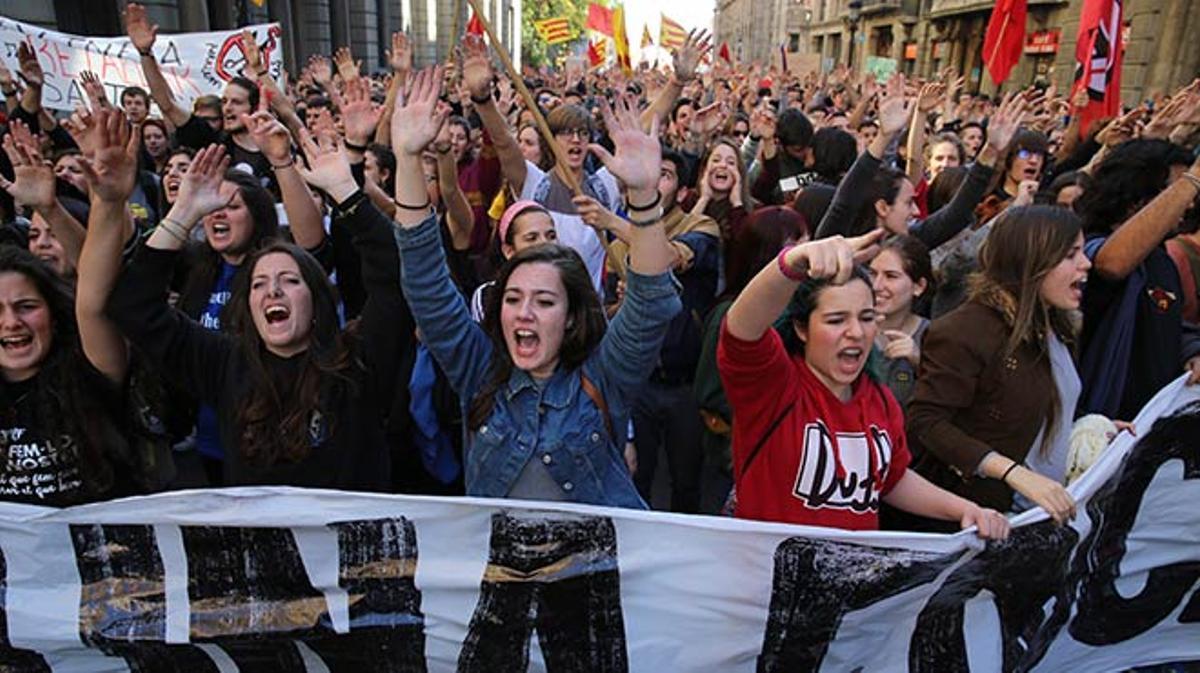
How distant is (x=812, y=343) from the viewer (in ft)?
7.18

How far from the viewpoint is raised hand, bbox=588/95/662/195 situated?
7.25ft

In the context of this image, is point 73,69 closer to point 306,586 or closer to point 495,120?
point 495,120

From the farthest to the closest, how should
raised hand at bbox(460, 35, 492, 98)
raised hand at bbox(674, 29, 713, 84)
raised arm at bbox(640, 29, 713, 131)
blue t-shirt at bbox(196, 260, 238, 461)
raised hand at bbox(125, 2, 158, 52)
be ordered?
1. raised hand at bbox(125, 2, 158, 52)
2. raised hand at bbox(674, 29, 713, 84)
3. raised arm at bbox(640, 29, 713, 131)
4. raised hand at bbox(460, 35, 492, 98)
5. blue t-shirt at bbox(196, 260, 238, 461)

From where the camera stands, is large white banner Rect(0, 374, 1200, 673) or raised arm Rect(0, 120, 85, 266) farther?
raised arm Rect(0, 120, 85, 266)

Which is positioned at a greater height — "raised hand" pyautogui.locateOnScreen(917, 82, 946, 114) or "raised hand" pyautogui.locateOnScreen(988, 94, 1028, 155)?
"raised hand" pyautogui.locateOnScreen(917, 82, 946, 114)

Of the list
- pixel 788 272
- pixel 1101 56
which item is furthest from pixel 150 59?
pixel 1101 56

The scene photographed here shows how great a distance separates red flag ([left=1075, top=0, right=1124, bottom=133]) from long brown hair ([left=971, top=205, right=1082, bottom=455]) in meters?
5.07

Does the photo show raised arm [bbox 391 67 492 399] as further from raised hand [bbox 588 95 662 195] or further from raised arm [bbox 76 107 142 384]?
raised arm [bbox 76 107 142 384]

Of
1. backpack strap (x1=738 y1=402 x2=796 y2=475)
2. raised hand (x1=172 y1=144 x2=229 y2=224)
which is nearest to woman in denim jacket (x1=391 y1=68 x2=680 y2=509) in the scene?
backpack strap (x1=738 y1=402 x2=796 y2=475)

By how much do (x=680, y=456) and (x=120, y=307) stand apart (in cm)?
237

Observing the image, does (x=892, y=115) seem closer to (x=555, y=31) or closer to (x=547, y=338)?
(x=547, y=338)

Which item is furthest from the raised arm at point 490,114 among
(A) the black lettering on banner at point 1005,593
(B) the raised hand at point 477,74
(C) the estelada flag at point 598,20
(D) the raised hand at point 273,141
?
(C) the estelada flag at point 598,20

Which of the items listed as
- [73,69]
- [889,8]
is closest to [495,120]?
[73,69]

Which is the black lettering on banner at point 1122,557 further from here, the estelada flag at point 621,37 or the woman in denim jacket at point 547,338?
the estelada flag at point 621,37
